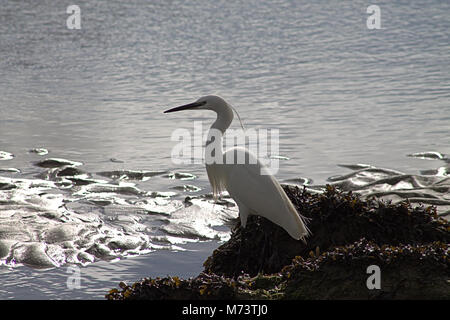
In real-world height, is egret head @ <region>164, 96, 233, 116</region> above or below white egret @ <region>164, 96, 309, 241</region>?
above

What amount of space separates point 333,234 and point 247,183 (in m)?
0.88

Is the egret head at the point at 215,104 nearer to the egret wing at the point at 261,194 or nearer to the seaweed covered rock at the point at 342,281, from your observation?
the egret wing at the point at 261,194

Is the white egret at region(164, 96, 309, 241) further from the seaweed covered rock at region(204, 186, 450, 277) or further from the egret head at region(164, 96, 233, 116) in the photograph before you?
the seaweed covered rock at region(204, 186, 450, 277)

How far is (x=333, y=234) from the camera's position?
507 centimetres

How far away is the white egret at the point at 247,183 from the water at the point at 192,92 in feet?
1.96

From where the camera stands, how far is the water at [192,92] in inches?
274

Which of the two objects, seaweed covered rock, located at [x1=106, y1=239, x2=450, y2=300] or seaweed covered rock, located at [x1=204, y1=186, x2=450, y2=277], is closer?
seaweed covered rock, located at [x1=106, y1=239, x2=450, y2=300]

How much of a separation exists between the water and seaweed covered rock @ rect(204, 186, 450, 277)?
50cm

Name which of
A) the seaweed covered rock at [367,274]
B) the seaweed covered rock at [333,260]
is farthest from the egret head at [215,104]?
the seaweed covered rock at [367,274]

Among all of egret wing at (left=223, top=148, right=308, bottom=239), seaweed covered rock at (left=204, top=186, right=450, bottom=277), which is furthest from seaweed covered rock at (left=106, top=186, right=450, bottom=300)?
egret wing at (left=223, top=148, right=308, bottom=239)

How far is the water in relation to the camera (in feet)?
22.8

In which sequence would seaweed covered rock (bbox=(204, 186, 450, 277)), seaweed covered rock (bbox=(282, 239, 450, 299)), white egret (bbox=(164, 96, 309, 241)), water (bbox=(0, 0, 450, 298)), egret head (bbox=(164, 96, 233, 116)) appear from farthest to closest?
water (bbox=(0, 0, 450, 298)) → egret head (bbox=(164, 96, 233, 116)) → white egret (bbox=(164, 96, 309, 241)) → seaweed covered rock (bbox=(204, 186, 450, 277)) → seaweed covered rock (bbox=(282, 239, 450, 299))

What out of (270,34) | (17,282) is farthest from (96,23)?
(17,282)

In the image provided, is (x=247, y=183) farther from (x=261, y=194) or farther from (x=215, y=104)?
(x=215, y=104)
